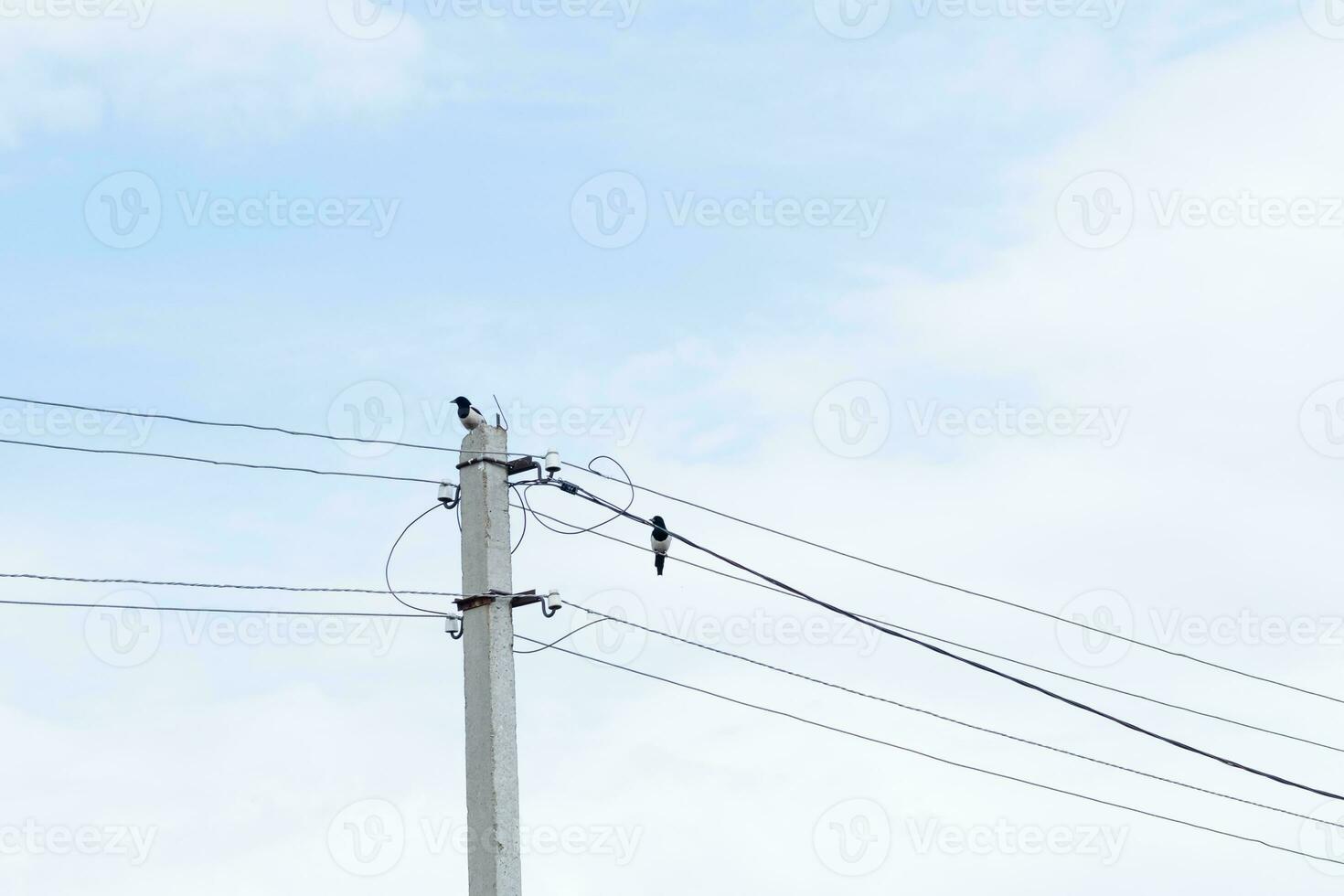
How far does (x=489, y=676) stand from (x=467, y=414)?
2.01 m

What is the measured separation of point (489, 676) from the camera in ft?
41.9

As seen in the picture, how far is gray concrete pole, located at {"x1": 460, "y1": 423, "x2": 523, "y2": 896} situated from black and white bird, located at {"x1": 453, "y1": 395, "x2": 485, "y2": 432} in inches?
2.2

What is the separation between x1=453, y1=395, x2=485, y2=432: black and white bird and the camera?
13.4 m

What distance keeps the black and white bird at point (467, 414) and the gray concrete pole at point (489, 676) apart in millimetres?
57

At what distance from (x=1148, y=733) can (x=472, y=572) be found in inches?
303

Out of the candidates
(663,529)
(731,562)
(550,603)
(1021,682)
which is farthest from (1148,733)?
(550,603)

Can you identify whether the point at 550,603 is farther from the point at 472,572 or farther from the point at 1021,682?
the point at 1021,682

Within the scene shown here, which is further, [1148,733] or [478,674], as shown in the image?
[1148,733]

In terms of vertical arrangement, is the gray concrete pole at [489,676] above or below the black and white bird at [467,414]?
below

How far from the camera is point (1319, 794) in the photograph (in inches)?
758

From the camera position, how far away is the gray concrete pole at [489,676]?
12320 mm

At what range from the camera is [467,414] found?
44.1ft

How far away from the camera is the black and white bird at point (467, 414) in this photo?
13430mm

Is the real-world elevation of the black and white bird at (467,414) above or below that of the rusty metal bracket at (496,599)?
above
